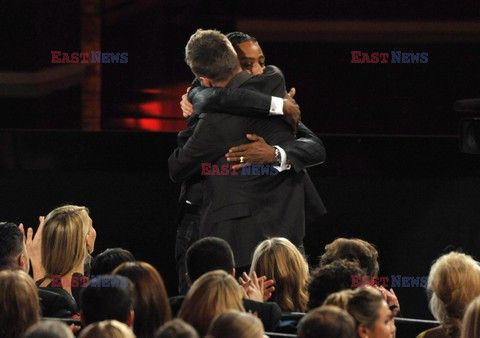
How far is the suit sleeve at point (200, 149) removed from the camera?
5.47m

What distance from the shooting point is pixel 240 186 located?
18.0 ft

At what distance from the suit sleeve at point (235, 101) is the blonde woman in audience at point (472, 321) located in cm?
162

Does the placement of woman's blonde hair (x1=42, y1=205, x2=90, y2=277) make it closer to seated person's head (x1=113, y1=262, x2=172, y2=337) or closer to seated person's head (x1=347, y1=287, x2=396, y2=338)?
seated person's head (x1=113, y1=262, x2=172, y2=337)

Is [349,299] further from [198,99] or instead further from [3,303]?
[198,99]

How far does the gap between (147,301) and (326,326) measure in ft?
2.90

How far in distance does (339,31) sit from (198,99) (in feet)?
7.94

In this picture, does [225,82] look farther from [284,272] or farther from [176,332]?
[176,332]

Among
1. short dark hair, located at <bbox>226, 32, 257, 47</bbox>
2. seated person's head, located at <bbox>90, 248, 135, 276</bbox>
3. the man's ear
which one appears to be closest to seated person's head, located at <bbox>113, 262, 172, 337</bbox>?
the man's ear

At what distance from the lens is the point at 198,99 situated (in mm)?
5512

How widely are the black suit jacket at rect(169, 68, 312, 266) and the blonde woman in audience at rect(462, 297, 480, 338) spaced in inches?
61.9

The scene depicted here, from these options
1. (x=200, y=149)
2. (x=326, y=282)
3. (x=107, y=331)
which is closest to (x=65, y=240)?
(x=200, y=149)

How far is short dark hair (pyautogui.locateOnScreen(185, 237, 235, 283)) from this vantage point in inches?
191

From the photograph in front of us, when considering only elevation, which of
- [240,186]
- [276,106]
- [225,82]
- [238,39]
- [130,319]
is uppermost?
[238,39]

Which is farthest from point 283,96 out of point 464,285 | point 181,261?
point 464,285
